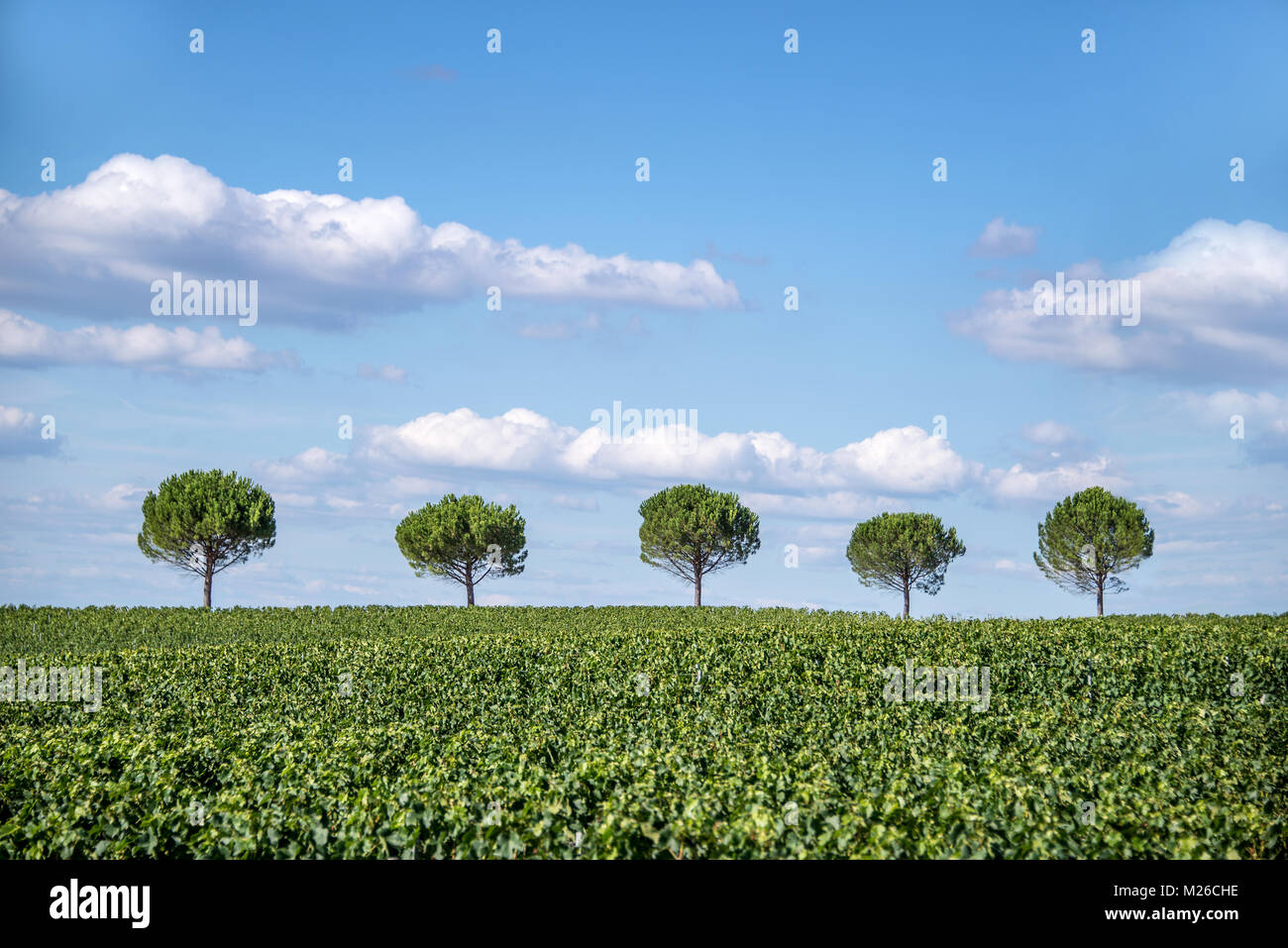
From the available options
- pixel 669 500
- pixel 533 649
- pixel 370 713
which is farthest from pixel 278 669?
pixel 669 500

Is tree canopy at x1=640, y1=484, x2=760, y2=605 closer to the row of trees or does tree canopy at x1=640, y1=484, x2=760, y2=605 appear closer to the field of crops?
the row of trees

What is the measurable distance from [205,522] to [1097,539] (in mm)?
64449

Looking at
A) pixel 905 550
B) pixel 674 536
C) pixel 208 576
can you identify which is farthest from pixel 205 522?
pixel 905 550

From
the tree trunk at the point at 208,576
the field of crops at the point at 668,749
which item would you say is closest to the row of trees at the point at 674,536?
the tree trunk at the point at 208,576

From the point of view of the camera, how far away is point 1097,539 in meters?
69.6

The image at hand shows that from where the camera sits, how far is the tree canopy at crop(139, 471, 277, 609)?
6594cm

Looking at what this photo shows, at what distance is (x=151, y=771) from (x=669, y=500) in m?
61.8

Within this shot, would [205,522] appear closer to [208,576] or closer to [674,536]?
[208,576]

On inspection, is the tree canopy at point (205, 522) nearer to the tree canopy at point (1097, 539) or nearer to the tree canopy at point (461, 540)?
the tree canopy at point (461, 540)

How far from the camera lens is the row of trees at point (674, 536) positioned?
66750 millimetres

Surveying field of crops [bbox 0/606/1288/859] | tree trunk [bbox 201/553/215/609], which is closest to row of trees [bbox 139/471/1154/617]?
tree trunk [bbox 201/553/215/609]

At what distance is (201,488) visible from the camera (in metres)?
66.5
